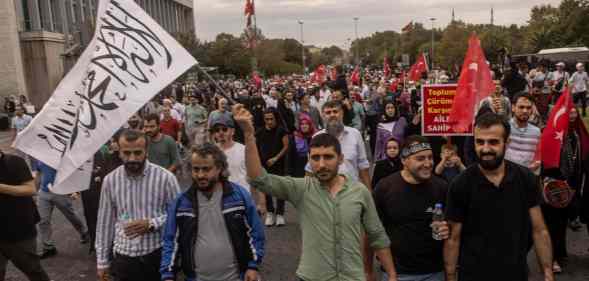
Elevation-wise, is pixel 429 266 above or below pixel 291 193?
Result: below

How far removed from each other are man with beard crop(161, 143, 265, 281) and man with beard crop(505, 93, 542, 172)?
10.2 feet

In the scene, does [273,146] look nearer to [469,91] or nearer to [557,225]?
[469,91]

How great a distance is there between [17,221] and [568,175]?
502cm

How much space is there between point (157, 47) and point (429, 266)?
7.92ft

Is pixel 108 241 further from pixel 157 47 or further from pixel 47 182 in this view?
pixel 47 182

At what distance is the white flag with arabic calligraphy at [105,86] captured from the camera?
157 inches

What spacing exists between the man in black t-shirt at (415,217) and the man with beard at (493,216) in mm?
212

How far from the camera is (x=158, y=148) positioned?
6410 mm

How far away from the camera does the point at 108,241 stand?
13.1ft

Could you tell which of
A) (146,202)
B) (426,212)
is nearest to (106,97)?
(146,202)

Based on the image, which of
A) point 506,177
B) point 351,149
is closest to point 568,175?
point 351,149

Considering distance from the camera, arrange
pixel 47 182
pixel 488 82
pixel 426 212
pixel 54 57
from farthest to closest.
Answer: pixel 54 57 < pixel 47 182 < pixel 488 82 < pixel 426 212

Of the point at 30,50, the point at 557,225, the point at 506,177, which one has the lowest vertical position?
the point at 557,225

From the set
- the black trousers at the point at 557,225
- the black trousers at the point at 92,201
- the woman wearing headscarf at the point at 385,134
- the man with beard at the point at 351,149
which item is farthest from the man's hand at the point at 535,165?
the black trousers at the point at 92,201
